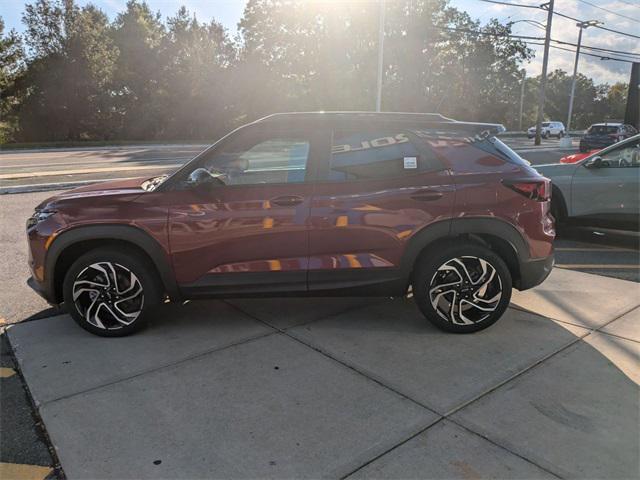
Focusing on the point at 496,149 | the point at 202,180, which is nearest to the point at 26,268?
the point at 202,180

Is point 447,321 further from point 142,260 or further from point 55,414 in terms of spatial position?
point 55,414

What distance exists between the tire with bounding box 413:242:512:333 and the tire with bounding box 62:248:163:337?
2.07 meters

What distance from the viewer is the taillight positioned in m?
3.94

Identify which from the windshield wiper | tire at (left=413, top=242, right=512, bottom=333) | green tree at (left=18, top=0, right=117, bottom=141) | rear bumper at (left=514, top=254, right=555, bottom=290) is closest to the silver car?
rear bumper at (left=514, top=254, right=555, bottom=290)

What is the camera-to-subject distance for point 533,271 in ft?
13.2

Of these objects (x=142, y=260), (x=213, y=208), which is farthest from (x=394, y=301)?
(x=142, y=260)

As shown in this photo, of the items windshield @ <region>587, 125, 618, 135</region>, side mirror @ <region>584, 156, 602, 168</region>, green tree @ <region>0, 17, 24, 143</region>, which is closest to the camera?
side mirror @ <region>584, 156, 602, 168</region>

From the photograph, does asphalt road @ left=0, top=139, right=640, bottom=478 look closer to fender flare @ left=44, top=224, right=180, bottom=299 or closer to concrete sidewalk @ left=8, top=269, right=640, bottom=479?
concrete sidewalk @ left=8, top=269, right=640, bottom=479

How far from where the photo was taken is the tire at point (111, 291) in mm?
3848

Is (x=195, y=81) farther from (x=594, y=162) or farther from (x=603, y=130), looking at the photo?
(x=594, y=162)

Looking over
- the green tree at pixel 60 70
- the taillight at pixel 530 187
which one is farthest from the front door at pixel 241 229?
the green tree at pixel 60 70

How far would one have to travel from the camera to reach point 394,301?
4.77 metres

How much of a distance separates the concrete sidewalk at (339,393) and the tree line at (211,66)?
3416 cm

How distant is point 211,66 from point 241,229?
42291 mm
